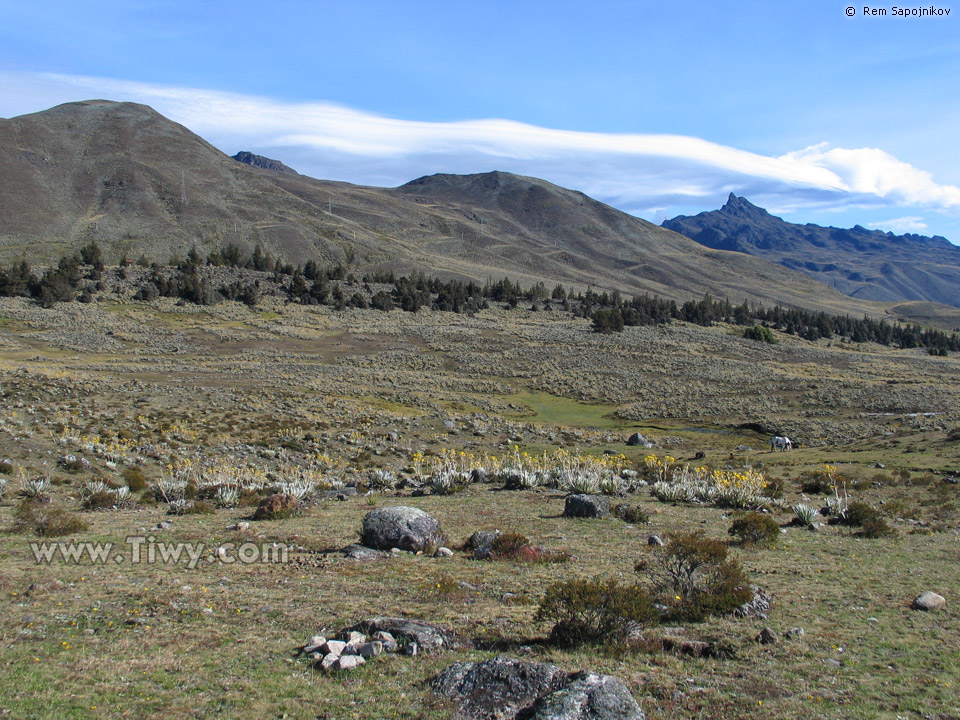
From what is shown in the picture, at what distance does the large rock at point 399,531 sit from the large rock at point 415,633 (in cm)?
393

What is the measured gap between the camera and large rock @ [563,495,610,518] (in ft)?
50.1

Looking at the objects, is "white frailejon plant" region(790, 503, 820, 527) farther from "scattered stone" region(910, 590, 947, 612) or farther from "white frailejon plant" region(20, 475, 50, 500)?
"white frailejon plant" region(20, 475, 50, 500)

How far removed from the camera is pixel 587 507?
15305 mm

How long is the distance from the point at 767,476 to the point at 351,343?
48.8 meters

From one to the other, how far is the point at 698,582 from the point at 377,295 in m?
81.4

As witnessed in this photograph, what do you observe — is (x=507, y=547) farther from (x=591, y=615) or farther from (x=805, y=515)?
(x=805, y=515)

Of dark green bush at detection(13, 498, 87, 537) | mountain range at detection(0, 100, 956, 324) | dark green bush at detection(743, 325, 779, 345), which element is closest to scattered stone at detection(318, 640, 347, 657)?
dark green bush at detection(13, 498, 87, 537)

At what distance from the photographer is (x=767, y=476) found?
23.3m

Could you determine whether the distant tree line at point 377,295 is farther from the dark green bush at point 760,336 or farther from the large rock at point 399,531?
the large rock at point 399,531

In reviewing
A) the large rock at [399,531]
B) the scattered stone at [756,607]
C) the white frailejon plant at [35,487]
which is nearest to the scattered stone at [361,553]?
the large rock at [399,531]

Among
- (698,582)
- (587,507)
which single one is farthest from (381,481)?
(698,582)

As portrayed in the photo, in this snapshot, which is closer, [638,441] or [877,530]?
[877,530]

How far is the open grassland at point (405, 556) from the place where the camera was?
6211 millimetres

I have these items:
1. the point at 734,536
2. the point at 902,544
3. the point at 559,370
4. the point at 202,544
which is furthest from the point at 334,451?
the point at 559,370
